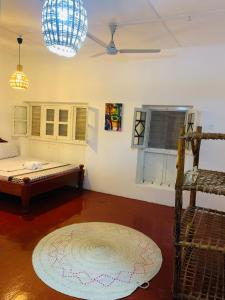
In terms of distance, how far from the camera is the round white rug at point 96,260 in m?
2.07

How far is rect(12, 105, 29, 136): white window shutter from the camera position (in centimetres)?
530

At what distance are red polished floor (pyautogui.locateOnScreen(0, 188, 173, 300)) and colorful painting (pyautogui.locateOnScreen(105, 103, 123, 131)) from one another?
52.4 inches

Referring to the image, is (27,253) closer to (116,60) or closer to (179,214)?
(179,214)

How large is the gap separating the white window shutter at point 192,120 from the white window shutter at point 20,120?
138 inches

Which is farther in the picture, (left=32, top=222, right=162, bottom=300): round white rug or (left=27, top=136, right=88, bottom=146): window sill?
(left=27, top=136, right=88, bottom=146): window sill

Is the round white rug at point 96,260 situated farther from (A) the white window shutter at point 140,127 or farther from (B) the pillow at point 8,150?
(B) the pillow at point 8,150

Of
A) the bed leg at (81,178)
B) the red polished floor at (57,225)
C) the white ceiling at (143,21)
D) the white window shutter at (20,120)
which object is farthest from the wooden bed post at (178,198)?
the white window shutter at (20,120)

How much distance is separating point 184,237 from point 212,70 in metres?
2.95

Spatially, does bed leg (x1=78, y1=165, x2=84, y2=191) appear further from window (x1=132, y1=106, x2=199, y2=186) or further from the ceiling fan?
the ceiling fan

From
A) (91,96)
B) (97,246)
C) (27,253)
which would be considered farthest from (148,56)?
(27,253)

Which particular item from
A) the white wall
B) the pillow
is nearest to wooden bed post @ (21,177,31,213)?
the white wall

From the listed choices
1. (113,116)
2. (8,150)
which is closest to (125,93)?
(113,116)

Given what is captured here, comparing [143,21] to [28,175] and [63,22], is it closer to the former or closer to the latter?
[63,22]

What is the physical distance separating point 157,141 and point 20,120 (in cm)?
307
